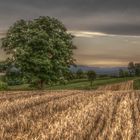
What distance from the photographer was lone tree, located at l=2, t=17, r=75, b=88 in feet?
192

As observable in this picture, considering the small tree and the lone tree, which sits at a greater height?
the lone tree

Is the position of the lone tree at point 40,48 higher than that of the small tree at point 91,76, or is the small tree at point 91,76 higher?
the lone tree at point 40,48

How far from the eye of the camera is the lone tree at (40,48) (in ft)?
192

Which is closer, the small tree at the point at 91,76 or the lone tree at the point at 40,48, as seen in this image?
the lone tree at the point at 40,48

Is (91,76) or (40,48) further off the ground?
(40,48)

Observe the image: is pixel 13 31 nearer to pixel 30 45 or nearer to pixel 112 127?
pixel 30 45

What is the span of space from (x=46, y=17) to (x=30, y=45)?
275 inches

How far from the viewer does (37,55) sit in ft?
194

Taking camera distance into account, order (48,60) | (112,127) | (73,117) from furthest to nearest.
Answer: (48,60) < (73,117) < (112,127)

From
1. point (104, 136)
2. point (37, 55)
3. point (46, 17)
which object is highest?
point (46, 17)

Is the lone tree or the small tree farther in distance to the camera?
the small tree

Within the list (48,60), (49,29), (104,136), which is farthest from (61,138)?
(49,29)

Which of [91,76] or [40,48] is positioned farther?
[91,76]

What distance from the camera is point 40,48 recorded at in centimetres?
6028
